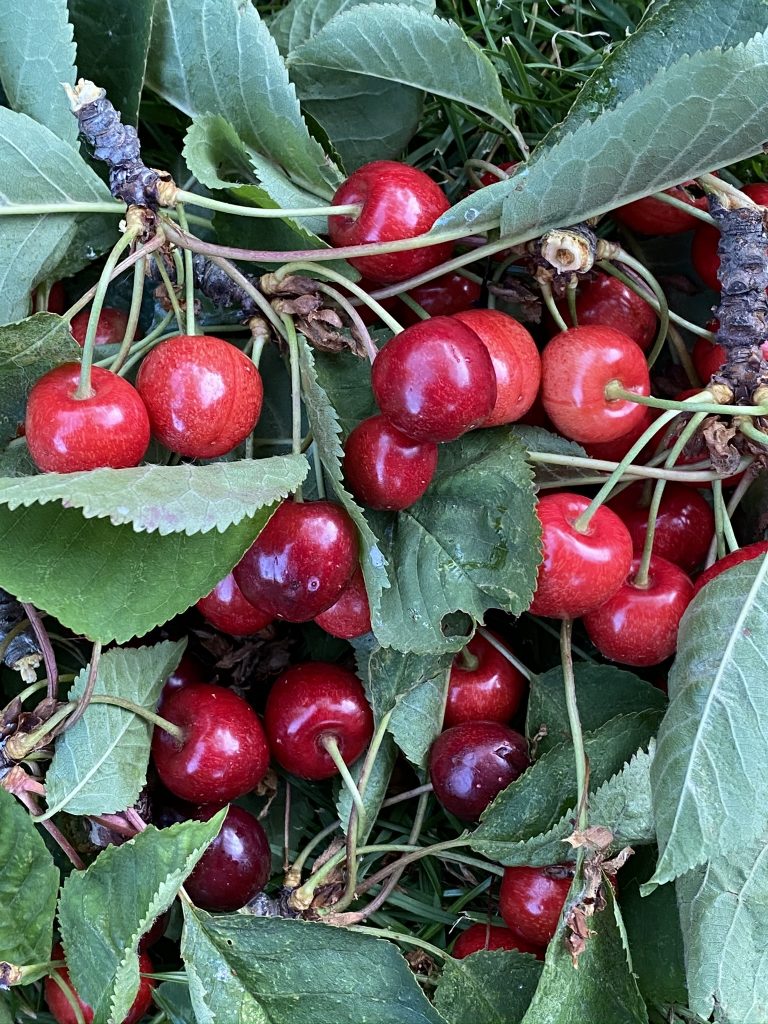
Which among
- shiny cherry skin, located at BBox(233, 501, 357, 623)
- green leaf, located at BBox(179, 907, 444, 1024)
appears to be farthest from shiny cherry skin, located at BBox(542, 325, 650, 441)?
green leaf, located at BBox(179, 907, 444, 1024)

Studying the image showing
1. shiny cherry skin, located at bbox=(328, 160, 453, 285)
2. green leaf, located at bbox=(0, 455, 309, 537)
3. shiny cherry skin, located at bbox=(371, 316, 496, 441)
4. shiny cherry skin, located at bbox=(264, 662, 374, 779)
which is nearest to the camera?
green leaf, located at bbox=(0, 455, 309, 537)

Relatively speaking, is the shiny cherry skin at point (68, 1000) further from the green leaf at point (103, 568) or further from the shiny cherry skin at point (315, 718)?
the green leaf at point (103, 568)

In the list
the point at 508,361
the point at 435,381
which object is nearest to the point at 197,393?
the point at 435,381

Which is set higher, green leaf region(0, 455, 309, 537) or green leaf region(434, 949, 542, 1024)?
green leaf region(0, 455, 309, 537)

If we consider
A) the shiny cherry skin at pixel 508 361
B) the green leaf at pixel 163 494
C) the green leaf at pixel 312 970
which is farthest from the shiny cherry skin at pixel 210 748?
the shiny cherry skin at pixel 508 361

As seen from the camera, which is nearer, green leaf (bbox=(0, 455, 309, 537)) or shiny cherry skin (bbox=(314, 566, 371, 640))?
green leaf (bbox=(0, 455, 309, 537))

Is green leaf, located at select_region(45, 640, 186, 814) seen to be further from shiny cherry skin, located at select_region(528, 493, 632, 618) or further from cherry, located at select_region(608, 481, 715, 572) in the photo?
cherry, located at select_region(608, 481, 715, 572)

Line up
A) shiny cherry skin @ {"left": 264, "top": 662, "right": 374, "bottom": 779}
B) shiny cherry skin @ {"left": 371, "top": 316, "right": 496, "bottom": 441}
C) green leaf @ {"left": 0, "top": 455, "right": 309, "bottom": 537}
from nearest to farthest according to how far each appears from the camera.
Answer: green leaf @ {"left": 0, "top": 455, "right": 309, "bottom": 537}
shiny cherry skin @ {"left": 371, "top": 316, "right": 496, "bottom": 441}
shiny cherry skin @ {"left": 264, "top": 662, "right": 374, "bottom": 779}
